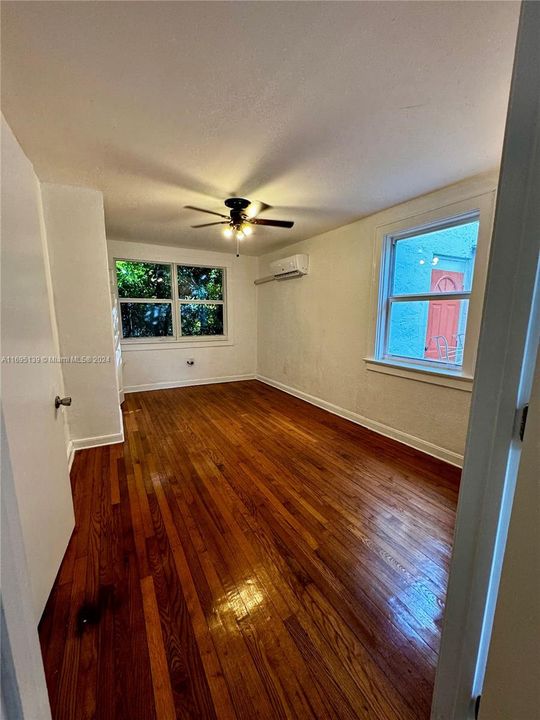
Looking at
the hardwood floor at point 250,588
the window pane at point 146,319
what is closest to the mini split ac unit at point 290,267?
the window pane at point 146,319

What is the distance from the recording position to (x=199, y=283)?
527cm

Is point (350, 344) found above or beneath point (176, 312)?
beneath

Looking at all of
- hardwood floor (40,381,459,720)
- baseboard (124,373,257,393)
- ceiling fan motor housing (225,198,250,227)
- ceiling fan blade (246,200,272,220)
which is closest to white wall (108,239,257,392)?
baseboard (124,373,257,393)

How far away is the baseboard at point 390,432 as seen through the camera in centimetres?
266

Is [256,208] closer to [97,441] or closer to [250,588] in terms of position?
[97,441]

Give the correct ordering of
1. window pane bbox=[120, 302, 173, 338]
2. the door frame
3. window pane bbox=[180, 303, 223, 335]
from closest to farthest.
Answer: the door frame → window pane bbox=[120, 302, 173, 338] → window pane bbox=[180, 303, 223, 335]

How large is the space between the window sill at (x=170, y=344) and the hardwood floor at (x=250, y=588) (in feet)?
7.82

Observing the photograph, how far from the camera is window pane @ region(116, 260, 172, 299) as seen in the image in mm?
4676

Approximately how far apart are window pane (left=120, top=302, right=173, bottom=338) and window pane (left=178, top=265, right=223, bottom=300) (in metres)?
0.41

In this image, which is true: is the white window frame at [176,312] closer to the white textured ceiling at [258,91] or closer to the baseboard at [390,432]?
the baseboard at [390,432]

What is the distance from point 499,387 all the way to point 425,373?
2.29m

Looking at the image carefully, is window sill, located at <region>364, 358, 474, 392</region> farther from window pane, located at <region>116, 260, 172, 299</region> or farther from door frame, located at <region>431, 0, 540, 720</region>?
window pane, located at <region>116, 260, 172, 299</region>

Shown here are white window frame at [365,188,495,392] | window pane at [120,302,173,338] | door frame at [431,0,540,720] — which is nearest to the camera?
door frame at [431,0,540,720]

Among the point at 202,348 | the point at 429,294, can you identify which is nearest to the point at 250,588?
the point at 429,294
